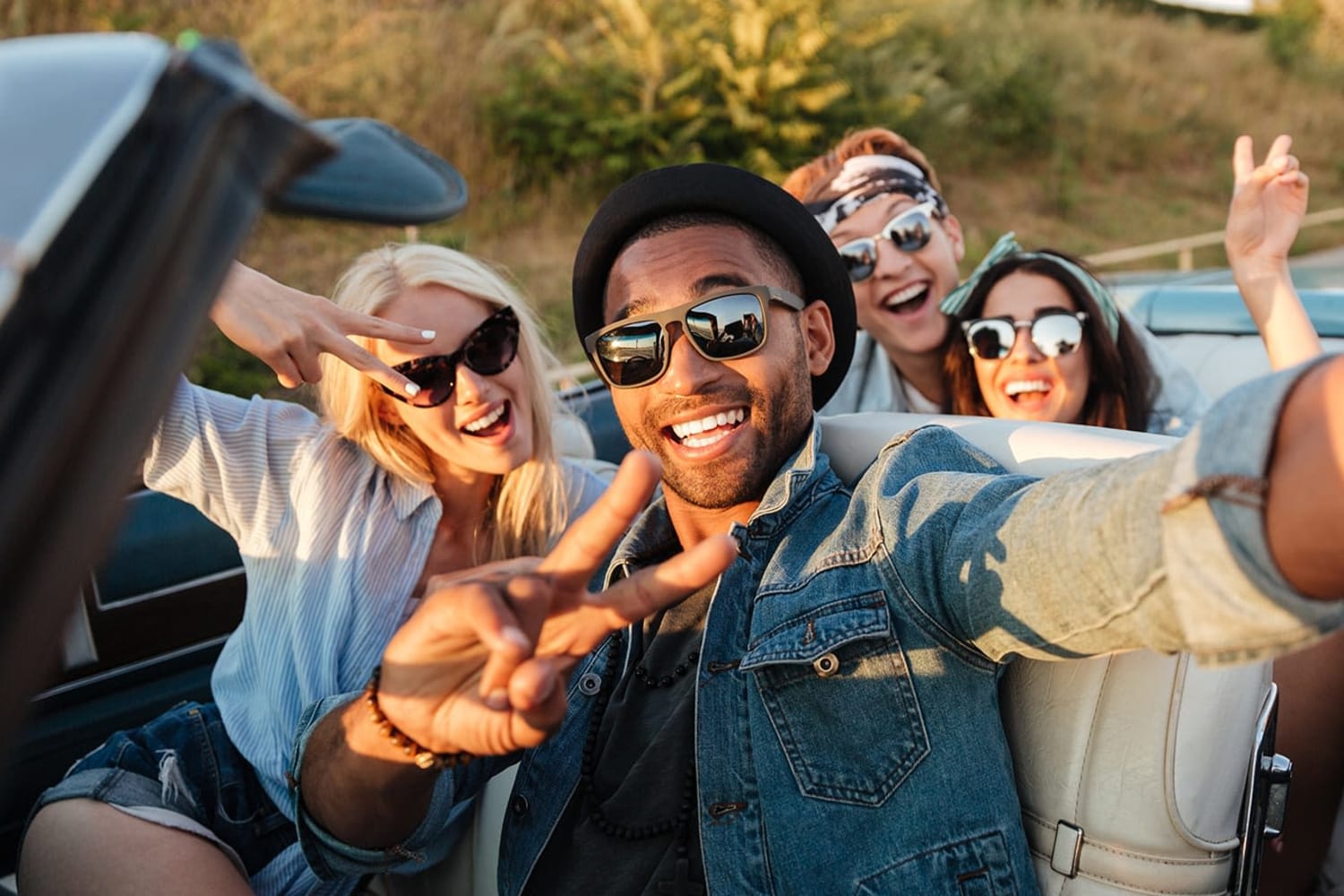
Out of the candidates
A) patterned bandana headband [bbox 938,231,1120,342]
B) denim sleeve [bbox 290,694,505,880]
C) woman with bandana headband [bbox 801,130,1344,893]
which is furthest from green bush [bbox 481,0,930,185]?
denim sleeve [bbox 290,694,505,880]

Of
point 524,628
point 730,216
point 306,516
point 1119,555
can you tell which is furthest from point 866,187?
point 524,628

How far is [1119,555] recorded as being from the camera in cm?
112

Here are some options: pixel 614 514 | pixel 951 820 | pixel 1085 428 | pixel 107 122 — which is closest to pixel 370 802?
pixel 614 514

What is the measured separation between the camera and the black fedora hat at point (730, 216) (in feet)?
6.81

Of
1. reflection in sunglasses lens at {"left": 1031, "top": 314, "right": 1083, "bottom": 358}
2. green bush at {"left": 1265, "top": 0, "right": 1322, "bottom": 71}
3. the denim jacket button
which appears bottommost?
the denim jacket button

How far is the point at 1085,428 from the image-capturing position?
183 cm

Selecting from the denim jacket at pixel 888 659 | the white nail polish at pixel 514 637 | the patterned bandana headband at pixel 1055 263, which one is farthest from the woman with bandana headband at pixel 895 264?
the white nail polish at pixel 514 637

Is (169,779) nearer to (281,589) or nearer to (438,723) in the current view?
(281,589)

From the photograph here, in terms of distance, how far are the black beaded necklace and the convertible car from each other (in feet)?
1.71

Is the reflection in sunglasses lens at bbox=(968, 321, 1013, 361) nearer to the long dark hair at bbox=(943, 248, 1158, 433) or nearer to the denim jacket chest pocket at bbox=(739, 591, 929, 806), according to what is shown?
the long dark hair at bbox=(943, 248, 1158, 433)

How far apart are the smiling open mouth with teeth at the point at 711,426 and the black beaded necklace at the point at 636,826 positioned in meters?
0.39

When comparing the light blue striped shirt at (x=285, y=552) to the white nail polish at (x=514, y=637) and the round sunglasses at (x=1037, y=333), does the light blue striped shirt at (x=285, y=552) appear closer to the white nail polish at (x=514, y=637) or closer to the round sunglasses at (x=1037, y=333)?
the white nail polish at (x=514, y=637)

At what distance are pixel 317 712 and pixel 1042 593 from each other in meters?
1.14

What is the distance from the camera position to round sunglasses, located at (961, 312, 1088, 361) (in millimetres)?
2861
